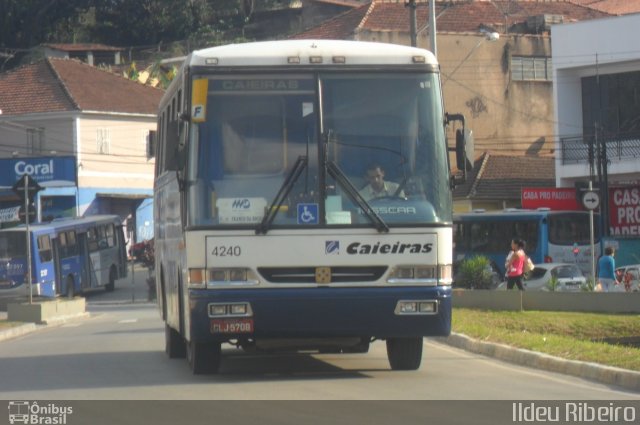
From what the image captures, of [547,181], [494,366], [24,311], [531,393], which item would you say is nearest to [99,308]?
[24,311]

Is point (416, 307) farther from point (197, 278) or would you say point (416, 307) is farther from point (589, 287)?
point (589, 287)

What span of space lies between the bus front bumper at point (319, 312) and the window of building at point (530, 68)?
46142 millimetres

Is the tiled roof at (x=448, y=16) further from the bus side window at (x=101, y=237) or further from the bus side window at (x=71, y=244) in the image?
the bus side window at (x=71, y=244)

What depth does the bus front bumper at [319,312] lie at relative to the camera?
1255cm

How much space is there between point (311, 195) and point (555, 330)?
1060 centimetres

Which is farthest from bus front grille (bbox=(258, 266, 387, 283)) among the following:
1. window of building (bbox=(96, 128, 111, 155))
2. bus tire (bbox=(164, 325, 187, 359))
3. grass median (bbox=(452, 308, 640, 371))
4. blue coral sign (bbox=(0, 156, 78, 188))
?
window of building (bbox=(96, 128, 111, 155))

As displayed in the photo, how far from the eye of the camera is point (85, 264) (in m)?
47.3

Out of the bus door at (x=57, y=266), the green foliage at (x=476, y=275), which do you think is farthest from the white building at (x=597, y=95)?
the bus door at (x=57, y=266)

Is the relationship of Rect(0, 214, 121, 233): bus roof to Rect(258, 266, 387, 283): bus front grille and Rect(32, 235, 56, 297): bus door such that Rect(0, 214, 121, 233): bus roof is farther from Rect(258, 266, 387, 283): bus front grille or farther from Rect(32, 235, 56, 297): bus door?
Rect(258, 266, 387, 283): bus front grille

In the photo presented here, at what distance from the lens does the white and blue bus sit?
41.2 ft

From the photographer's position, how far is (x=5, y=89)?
6291cm

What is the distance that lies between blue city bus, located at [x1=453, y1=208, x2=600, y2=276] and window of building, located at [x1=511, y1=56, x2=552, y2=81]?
39.4 feet

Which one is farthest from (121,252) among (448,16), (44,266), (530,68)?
(530,68)
